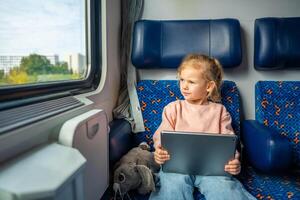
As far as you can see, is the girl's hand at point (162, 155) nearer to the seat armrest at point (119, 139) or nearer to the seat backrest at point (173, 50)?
the seat armrest at point (119, 139)

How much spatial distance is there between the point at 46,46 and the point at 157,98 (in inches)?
31.0

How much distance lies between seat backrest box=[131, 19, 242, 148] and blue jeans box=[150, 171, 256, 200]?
50cm

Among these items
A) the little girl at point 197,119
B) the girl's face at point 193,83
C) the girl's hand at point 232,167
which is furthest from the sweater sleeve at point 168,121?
the girl's hand at point 232,167

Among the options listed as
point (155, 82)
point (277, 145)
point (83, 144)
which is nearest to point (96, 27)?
point (155, 82)

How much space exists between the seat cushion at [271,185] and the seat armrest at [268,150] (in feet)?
0.25

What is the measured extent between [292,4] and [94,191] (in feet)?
5.72

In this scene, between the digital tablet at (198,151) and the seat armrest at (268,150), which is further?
the seat armrest at (268,150)

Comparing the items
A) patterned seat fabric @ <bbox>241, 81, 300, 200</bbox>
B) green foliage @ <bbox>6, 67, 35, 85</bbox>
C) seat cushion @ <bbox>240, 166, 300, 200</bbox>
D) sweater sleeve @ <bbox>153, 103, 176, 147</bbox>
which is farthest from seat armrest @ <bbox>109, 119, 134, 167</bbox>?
patterned seat fabric @ <bbox>241, 81, 300, 200</bbox>

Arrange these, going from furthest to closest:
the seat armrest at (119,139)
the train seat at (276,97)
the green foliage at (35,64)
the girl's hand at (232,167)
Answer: the train seat at (276,97)
the seat armrest at (119,139)
the girl's hand at (232,167)
the green foliage at (35,64)

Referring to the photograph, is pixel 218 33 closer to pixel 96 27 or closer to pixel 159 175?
pixel 96 27

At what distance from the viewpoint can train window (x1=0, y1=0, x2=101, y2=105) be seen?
928 mm

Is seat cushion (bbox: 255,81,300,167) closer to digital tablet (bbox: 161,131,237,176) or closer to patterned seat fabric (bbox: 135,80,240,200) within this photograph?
patterned seat fabric (bbox: 135,80,240,200)

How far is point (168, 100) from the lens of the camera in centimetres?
170

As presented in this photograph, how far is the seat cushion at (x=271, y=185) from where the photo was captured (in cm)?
121
